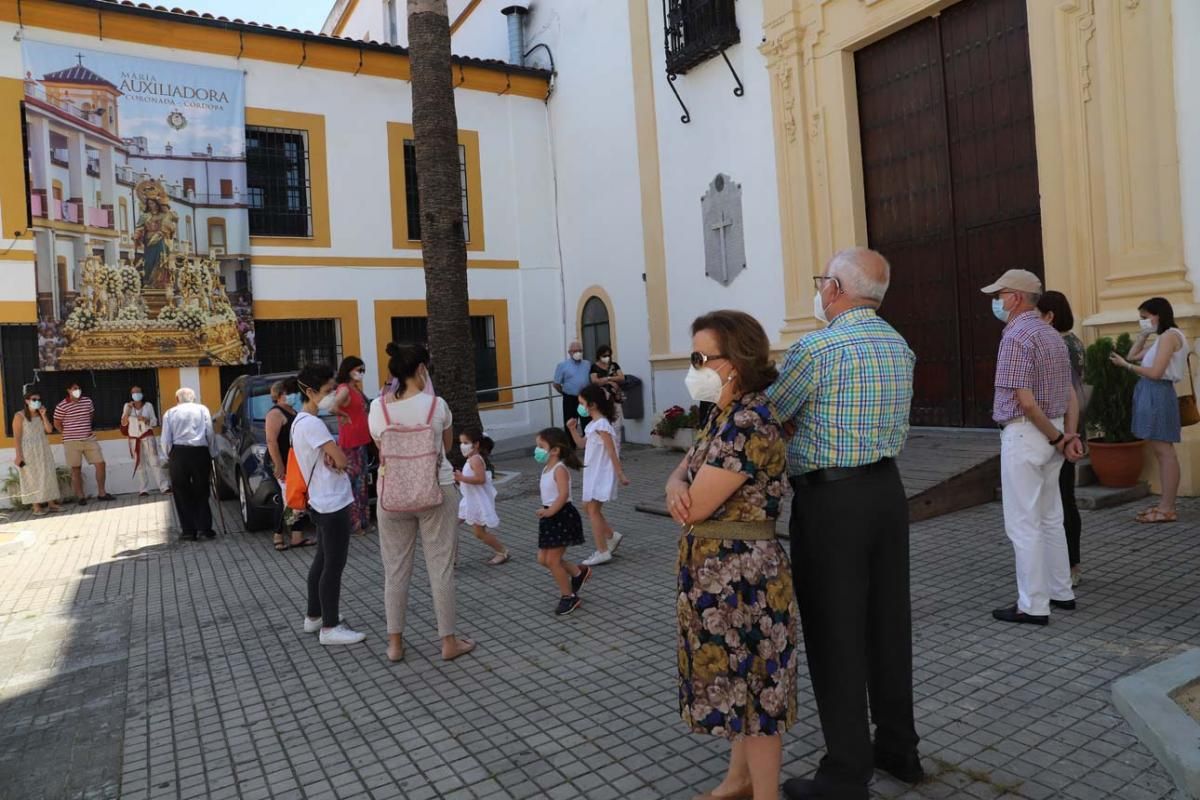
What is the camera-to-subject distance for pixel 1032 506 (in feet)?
14.8

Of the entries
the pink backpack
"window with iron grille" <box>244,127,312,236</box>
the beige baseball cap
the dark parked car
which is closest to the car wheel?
the dark parked car

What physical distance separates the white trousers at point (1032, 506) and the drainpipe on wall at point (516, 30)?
15.7 m

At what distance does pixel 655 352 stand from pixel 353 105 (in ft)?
24.5

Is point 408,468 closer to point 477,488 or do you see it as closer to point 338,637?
point 338,637

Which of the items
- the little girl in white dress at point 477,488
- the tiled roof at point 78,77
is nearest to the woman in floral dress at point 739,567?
the little girl in white dress at point 477,488

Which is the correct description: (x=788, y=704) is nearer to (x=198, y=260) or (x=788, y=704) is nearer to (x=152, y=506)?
(x=152, y=506)

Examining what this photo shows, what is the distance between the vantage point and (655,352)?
14289 millimetres

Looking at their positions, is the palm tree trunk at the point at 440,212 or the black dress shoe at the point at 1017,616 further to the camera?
the palm tree trunk at the point at 440,212

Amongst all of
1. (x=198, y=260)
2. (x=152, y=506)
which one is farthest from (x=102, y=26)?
(x=152, y=506)

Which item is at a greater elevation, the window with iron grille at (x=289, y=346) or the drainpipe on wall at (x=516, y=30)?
the drainpipe on wall at (x=516, y=30)

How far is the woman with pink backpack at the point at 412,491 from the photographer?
4.70 meters

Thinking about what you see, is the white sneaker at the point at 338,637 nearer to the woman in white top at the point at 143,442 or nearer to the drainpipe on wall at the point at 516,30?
the woman in white top at the point at 143,442

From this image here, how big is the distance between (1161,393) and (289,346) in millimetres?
13333

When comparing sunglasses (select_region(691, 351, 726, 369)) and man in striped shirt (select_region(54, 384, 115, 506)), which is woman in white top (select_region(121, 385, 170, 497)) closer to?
man in striped shirt (select_region(54, 384, 115, 506))
